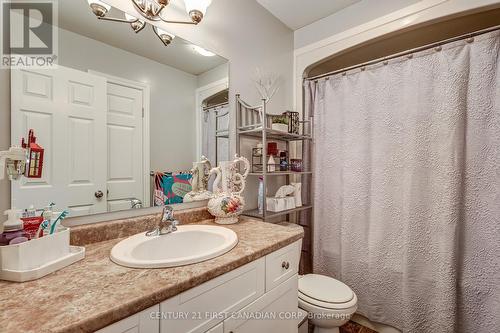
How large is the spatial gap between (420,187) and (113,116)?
1.75 m

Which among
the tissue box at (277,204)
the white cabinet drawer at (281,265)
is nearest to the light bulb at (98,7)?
Answer: the white cabinet drawer at (281,265)

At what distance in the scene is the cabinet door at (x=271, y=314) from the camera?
0.82 meters

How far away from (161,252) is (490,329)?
1.75 meters

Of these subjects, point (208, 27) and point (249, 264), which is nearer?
point (249, 264)

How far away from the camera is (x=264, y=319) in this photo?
0.92 m

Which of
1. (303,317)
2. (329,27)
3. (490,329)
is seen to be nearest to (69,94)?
(303,317)

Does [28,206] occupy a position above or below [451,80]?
below

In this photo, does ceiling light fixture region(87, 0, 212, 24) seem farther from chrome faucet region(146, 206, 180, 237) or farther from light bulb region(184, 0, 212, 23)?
chrome faucet region(146, 206, 180, 237)

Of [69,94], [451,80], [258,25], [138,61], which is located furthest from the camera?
[258,25]

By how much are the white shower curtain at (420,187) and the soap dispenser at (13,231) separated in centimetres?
174

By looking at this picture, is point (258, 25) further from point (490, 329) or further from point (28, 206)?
point (490, 329)

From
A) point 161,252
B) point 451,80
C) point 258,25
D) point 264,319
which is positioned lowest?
point 264,319

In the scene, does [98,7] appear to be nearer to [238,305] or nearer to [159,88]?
[159,88]

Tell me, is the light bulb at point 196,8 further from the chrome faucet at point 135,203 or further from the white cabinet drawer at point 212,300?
the white cabinet drawer at point 212,300
